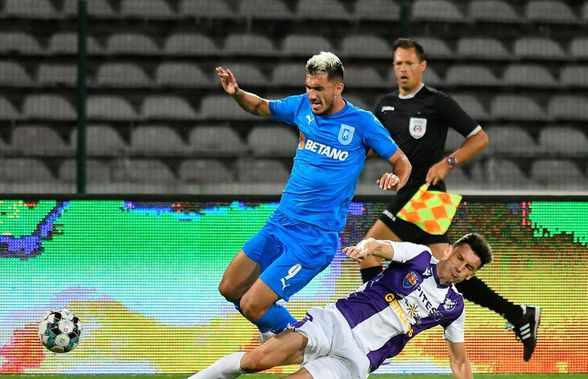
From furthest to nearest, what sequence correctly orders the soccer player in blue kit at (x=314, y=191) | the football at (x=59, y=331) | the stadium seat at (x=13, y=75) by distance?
the stadium seat at (x=13, y=75) → the football at (x=59, y=331) → the soccer player in blue kit at (x=314, y=191)

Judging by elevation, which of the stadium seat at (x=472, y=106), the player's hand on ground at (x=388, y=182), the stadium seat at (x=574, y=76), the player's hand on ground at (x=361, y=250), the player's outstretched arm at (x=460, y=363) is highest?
the stadium seat at (x=574, y=76)

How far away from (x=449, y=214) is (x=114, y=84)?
4460 millimetres

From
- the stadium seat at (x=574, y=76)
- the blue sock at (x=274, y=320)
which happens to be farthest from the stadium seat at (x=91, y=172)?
the stadium seat at (x=574, y=76)

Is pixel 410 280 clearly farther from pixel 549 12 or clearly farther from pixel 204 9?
pixel 549 12

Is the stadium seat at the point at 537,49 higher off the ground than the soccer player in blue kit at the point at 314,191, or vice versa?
the stadium seat at the point at 537,49

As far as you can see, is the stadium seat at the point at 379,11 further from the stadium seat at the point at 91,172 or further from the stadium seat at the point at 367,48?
the stadium seat at the point at 91,172

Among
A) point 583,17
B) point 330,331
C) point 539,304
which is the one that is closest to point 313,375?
point 330,331

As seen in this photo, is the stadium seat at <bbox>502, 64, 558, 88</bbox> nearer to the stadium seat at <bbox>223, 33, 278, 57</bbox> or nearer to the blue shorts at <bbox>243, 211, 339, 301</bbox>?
the stadium seat at <bbox>223, 33, 278, 57</bbox>

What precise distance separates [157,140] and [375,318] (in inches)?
188

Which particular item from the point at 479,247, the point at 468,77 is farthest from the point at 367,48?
the point at 479,247

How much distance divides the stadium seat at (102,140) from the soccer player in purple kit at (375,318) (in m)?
4.18

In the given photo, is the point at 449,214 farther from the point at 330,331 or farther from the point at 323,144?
the point at 330,331

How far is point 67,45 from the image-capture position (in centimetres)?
1038

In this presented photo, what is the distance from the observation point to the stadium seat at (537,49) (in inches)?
429
